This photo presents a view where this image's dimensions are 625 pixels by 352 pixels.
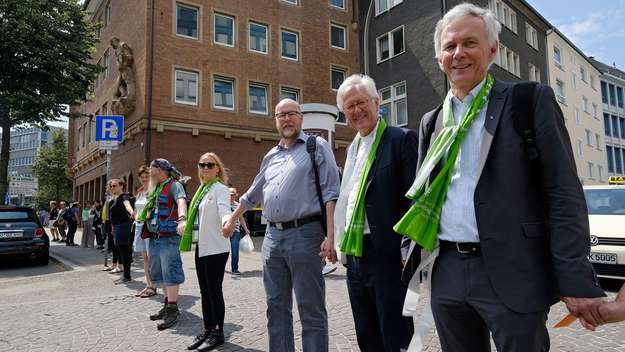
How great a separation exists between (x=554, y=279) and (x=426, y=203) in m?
0.56

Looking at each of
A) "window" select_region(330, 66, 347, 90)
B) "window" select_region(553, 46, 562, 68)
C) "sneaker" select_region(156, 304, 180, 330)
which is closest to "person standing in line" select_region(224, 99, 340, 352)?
"sneaker" select_region(156, 304, 180, 330)

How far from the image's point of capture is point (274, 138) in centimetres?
2356

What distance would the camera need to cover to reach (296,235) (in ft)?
11.0

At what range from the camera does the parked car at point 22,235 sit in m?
12.1

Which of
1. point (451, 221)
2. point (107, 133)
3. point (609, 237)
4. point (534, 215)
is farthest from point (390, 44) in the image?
point (534, 215)

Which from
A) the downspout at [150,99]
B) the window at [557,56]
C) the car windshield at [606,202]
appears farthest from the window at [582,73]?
the car windshield at [606,202]

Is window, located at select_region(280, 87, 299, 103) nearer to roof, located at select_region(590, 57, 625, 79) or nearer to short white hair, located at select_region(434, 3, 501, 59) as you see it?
short white hair, located at select_region(434, 3, 501, 59)

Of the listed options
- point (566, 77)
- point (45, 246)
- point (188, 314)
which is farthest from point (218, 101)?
point (566, 77)

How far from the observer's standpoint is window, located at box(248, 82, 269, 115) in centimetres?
2334

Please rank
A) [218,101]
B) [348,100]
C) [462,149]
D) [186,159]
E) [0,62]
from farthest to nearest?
[218,101], [186,159], [0,62], [348,100], [462,149]

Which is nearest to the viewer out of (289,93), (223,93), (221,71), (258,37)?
(221,71)

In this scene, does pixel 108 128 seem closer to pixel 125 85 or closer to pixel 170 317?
pixel 170 317

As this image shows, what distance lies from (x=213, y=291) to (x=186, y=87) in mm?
18449

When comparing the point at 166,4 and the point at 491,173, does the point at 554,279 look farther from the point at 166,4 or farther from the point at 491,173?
the point at 166,4
